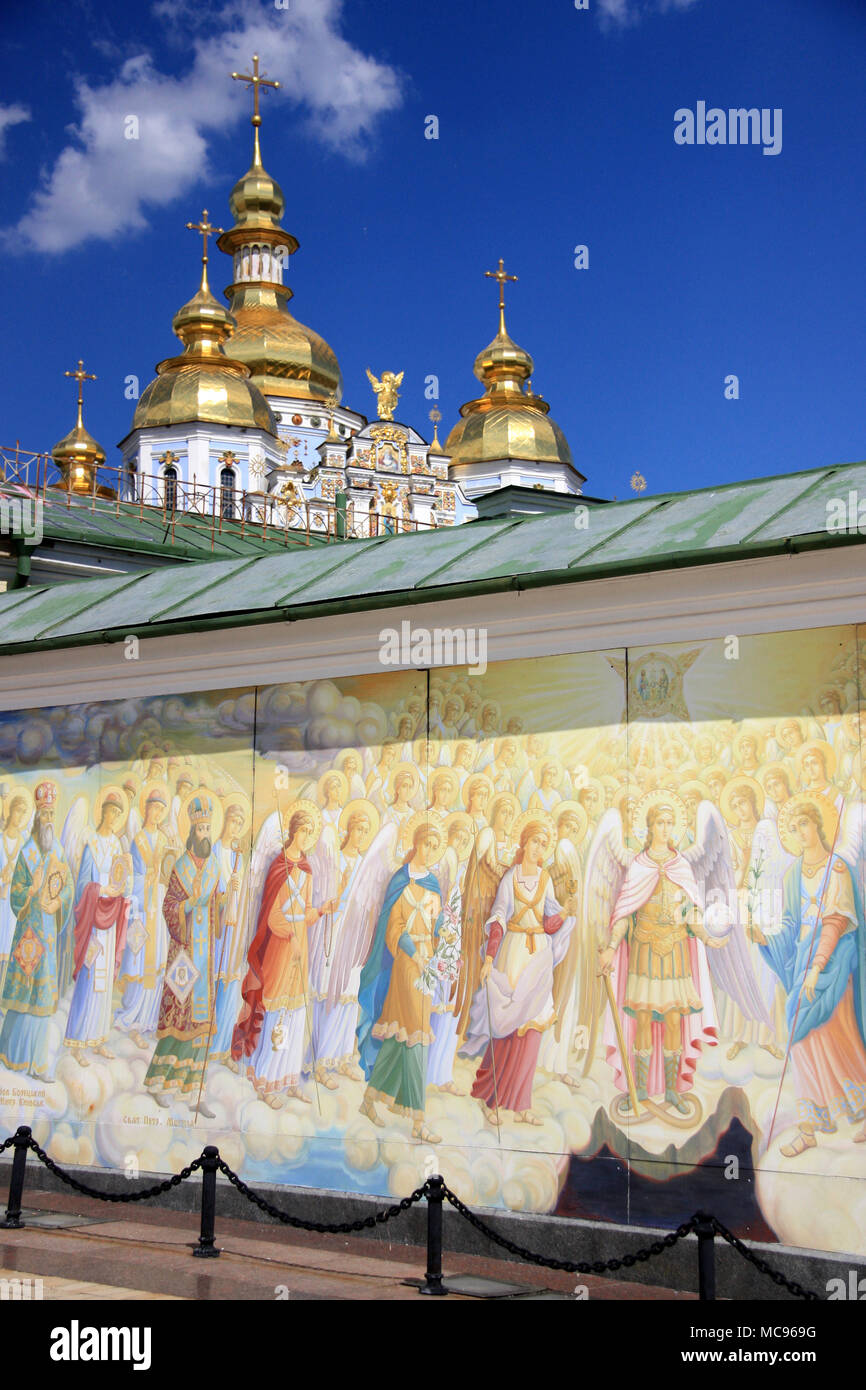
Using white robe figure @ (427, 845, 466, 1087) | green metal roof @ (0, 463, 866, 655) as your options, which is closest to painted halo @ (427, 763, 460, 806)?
white robe figure @ (427, 845, 466, 1087)

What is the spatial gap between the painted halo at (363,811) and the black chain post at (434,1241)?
238cm

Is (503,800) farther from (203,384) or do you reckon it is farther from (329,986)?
(203,384)

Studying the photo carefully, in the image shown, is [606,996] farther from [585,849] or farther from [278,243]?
[278,243]

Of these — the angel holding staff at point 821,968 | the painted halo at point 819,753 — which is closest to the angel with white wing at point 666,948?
the angel holding staff at point 821,968

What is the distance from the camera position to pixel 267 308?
71.2 metres

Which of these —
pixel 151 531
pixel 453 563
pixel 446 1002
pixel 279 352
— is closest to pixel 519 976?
pixel 446 1002

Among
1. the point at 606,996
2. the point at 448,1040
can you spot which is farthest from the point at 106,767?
the point at 606,996

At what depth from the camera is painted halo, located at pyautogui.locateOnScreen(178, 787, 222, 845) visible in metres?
10.4

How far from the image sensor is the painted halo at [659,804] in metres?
8.58

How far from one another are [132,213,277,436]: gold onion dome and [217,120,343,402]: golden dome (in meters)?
Result: 7.34

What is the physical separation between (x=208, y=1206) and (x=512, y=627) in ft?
11.9

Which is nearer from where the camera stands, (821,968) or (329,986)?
(821,968)
